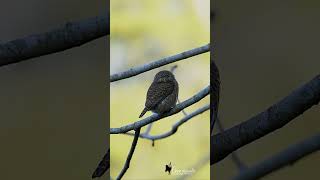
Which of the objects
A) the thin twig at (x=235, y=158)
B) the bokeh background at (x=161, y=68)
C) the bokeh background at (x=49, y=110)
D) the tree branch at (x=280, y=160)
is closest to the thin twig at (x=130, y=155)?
the bokeh background at (x=161, y=68)

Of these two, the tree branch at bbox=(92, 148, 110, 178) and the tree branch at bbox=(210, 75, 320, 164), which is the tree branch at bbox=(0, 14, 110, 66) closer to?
the tree branch at bbox=(92, 148, 110, 178)

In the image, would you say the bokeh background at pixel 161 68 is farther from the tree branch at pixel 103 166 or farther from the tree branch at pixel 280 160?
the tree branch at pixel 280 160

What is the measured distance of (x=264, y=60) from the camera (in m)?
1.92

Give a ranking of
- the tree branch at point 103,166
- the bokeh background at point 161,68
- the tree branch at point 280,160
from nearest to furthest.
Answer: the tree branch at point 280,160
the bokeh background at point 161,68
the tree branch at point 103,166

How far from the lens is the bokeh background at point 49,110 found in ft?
6.29

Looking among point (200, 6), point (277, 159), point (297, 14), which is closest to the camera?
point (277, 159)

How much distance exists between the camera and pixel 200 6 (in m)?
1.75

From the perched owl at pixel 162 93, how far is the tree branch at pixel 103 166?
209 millimetres

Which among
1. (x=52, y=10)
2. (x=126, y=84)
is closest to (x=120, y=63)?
(x=126, y=84)

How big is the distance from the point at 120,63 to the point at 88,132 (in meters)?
0.32

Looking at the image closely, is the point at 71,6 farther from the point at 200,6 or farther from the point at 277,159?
the point at 277,159

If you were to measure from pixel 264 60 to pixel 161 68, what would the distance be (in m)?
0.40

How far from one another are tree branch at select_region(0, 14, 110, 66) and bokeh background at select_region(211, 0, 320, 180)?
1.40 ft

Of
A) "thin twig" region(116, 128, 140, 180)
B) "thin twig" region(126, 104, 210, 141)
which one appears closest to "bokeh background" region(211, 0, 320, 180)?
"thin twig" region(126, 104, 210, 141)
